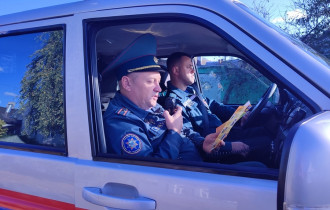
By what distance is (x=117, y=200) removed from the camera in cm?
141

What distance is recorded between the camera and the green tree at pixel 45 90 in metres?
1.71

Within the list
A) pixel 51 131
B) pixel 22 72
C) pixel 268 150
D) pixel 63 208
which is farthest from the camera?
pixel 268 150

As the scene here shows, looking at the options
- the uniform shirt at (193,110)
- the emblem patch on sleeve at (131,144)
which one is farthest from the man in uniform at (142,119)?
the uniform shirt at (193,110)

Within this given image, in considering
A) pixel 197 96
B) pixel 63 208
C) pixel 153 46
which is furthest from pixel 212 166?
pixel 197 96

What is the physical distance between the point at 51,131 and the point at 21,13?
75cm

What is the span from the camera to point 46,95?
177cm

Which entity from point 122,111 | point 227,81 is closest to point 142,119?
point 122,111

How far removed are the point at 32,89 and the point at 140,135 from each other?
68 cm

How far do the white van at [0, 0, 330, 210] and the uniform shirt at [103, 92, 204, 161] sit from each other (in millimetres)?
119

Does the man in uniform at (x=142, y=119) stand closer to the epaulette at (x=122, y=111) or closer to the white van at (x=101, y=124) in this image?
the epaulette at (x=122, y=111)

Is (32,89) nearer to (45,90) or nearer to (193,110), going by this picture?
(45,90)

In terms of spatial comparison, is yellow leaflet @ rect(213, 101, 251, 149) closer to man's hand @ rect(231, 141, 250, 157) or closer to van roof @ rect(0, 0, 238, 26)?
man's hand @ rect(231, 141, 250, 157)

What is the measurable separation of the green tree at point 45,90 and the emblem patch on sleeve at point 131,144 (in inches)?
12.8

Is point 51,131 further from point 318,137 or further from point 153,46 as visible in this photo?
point 318,137
